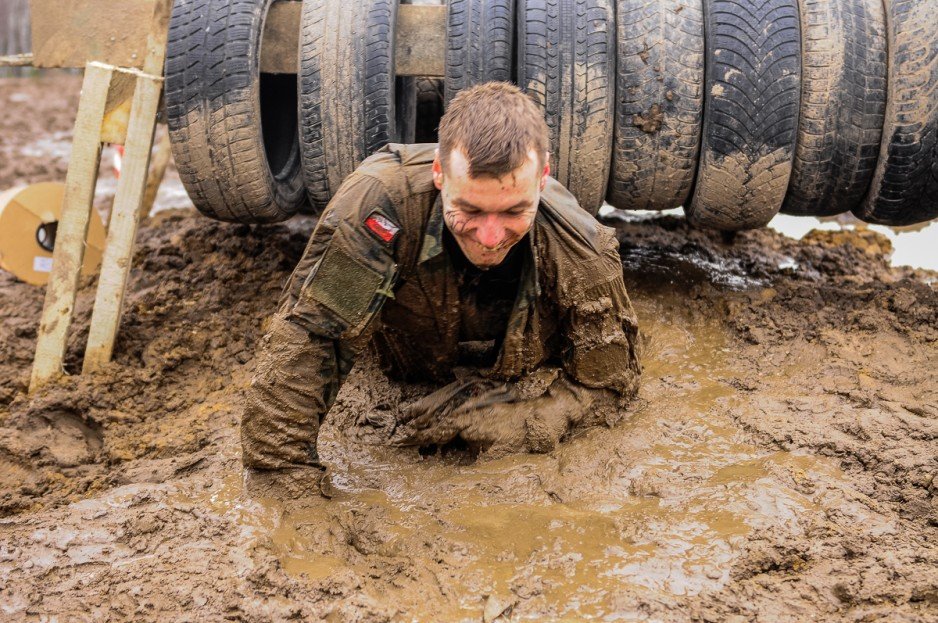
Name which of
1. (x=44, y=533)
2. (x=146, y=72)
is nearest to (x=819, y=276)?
(x=146, y=72)

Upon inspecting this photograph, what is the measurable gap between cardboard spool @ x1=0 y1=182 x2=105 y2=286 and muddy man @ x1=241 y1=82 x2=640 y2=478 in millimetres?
2537

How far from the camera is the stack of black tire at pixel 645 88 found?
4.13 meters

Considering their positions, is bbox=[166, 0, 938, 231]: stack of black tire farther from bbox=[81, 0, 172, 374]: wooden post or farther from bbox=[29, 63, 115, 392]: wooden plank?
bbox=[29, 63, 115, 392]: wooden plank

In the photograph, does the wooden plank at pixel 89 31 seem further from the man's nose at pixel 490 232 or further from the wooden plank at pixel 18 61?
the man's nose at pixel 490 232

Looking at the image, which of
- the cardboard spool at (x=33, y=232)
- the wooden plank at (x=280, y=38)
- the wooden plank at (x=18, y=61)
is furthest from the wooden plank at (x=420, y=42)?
the cardboard spool at (x=33, y=232)

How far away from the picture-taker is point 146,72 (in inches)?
174

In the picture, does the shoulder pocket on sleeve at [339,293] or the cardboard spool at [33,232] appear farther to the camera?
→ the cardboard spool at [33,232]

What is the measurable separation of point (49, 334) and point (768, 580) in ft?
11.2

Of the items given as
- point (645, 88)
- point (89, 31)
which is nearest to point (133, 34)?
point (89, 31)

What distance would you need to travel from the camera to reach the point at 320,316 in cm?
312

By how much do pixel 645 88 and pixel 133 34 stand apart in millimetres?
2590

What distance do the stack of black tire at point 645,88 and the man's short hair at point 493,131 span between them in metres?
1.23

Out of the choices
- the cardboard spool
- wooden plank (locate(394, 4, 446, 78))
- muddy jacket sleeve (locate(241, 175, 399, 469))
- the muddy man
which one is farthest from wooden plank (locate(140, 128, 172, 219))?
muddy jacket sleeve (locate(241, 175, 399, 469))

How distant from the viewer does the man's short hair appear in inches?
111
